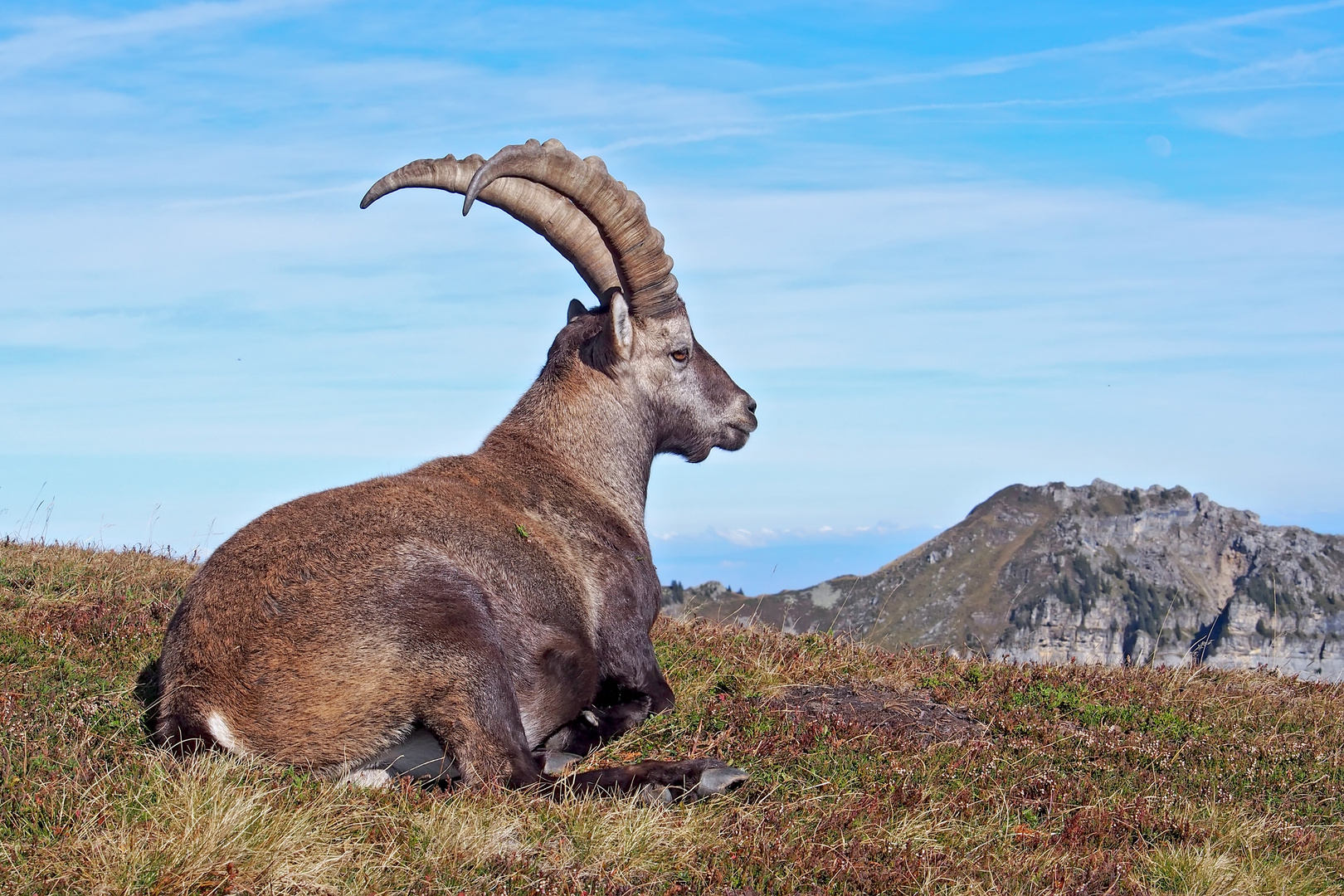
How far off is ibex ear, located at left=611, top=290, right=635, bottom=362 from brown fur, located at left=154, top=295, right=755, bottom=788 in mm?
25

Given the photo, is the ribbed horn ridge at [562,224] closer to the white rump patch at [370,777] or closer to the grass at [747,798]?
the grass at [747,798]

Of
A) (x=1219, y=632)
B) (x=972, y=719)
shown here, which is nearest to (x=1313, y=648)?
(x=1219, y=632)

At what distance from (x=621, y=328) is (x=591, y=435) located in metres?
0.94

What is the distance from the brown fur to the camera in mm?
6875

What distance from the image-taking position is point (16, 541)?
46.6 ft

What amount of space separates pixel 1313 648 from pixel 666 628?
200754 mm

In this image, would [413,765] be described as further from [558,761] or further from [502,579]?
[502,579]

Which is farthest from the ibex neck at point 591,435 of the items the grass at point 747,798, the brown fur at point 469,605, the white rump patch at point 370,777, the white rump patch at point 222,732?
the white rump patch at point 222,732

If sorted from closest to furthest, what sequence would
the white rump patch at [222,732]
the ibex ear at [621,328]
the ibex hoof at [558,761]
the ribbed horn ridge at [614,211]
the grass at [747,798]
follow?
the grass at [747,798]
the white rump patch at [222,732]
the ibex hoof at [558,761]
the ribbed horn ridge at [614,211]
the ibex ear at [621,328]

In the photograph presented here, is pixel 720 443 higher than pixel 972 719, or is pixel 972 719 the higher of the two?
pixel 720 443

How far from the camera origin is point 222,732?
6.86 metres

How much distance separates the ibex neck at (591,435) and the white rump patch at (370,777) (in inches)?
123

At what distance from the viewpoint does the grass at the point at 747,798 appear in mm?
5711

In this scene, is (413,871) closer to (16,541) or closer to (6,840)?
(6,840)
